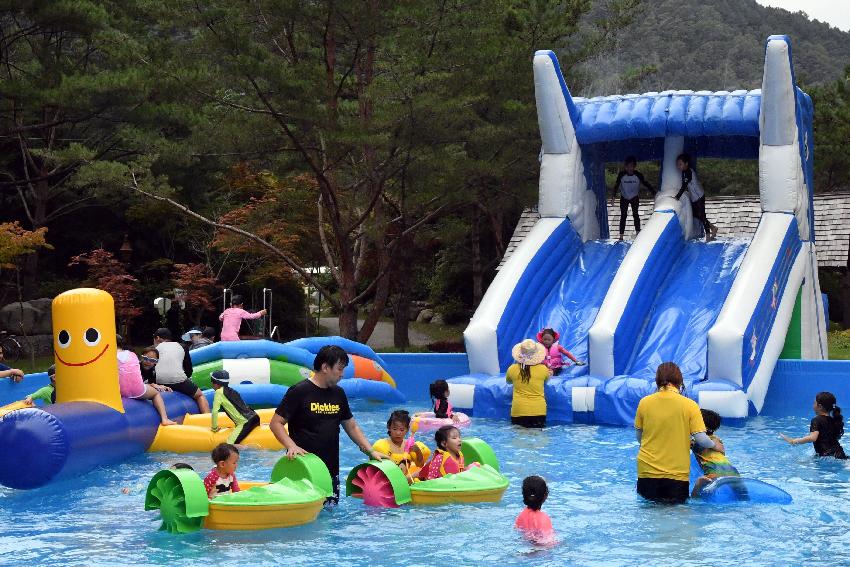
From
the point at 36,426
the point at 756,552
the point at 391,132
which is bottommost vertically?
the point at 756,552

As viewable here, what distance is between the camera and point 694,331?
14133 millimetres

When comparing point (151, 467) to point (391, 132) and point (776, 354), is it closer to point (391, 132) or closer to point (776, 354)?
point (776, 354)

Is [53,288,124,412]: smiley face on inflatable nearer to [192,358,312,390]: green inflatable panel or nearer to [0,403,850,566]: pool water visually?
[0,403,850,566]: pool water

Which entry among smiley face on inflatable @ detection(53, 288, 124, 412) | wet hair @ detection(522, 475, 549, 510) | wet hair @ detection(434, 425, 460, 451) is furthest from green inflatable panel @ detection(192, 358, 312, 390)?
wet hair @ detection(522, 475, 549, 510)

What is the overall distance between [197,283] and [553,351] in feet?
39.8

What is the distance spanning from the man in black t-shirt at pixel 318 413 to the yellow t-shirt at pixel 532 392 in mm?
4820

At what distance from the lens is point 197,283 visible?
24.2 m

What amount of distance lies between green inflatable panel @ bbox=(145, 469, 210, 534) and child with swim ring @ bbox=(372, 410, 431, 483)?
1.65 m

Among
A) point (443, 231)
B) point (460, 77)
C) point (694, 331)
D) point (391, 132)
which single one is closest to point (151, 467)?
point (694, 331)

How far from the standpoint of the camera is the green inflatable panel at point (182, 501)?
24.0ft

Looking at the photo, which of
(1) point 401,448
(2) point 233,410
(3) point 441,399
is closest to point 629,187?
(3) point 441,399

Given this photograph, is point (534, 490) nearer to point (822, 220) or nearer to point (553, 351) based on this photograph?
point (553, 351)

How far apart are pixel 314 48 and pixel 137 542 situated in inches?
570

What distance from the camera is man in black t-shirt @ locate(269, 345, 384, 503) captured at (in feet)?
24.6
